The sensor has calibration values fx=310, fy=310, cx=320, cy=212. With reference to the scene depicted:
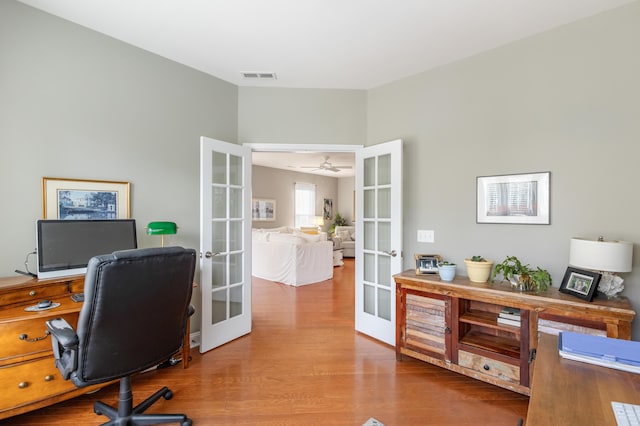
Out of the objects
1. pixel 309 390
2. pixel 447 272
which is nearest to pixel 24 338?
pixel 309 390

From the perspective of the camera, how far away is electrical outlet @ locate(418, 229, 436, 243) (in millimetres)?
3166

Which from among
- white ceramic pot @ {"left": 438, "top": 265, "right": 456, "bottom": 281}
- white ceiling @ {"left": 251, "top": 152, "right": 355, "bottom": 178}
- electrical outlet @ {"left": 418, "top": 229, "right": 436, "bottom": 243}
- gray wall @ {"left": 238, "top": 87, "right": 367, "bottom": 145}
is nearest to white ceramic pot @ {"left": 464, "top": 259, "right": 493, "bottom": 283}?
white ceramic pot @ {"left": 438, "top": 265, "right": 456, "bottom": 281}

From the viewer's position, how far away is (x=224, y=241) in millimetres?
3260

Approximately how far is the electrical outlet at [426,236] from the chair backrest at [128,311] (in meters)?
2.28

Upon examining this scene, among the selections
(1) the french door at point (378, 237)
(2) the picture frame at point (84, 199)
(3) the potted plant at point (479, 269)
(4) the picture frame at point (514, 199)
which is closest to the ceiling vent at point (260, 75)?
(1) the french door at point (378, 237)

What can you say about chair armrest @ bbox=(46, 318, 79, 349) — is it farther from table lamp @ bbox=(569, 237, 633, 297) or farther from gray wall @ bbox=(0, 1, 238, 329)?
table lamp @ bbox=(569, 237, 633, 297)

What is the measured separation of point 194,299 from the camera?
3180mm

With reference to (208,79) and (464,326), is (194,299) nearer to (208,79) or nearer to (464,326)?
(208,79)

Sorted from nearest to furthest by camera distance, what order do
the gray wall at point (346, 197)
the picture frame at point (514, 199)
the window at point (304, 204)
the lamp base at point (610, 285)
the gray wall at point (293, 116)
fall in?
the lamp base at point (610, 285)
the picture frame at point (514, 199)
the gray wall at point (293, 116)
the window at point (304, 204)
the gray wall at point (346, 197)

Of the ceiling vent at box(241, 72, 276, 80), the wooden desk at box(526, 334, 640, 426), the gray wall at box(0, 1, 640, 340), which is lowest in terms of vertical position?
the wooden desk at box(526, 334, 640, 426)

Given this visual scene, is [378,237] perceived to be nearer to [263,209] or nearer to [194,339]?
[194,339]

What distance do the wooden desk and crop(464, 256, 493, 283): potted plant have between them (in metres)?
1.35

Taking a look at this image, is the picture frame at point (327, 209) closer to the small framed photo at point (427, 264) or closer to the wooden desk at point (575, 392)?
the small framed photo at point (427, 264)

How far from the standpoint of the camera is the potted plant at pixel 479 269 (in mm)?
2576
